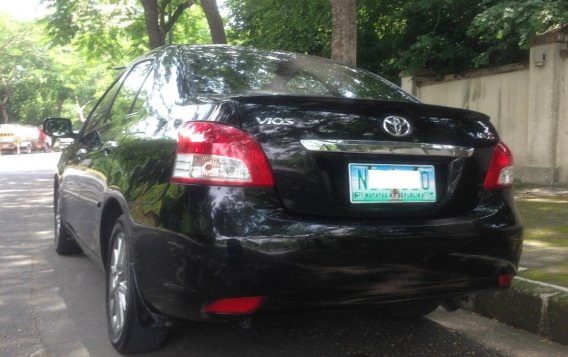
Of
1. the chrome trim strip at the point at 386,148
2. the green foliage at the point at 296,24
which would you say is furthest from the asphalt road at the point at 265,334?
the green foliage at the point at 296,24

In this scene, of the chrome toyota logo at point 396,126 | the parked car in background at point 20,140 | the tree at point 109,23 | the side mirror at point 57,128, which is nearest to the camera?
the chrome toyota logo at point 396,126

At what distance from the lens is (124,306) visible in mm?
3156

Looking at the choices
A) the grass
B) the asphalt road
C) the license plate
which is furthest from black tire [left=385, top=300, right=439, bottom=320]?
the license plate

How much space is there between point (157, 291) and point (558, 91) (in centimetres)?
776

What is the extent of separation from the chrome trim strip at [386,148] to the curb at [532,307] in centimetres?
92

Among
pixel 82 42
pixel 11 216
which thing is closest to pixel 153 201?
pixel 11 216

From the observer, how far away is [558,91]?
875cm

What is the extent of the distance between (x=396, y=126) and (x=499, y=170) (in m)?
0.63

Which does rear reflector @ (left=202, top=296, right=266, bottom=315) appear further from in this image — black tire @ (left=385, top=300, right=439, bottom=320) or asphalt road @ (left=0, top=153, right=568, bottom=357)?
black tire @ (left=385, top=300, right=439, bottom=320)

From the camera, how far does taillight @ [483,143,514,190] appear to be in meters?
2.96

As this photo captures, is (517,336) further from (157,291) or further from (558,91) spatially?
(558,91)

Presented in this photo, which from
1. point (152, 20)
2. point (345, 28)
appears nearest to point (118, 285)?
point (345, 28)

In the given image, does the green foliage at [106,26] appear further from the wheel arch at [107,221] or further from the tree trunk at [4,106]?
the tree trunk at [4,106]

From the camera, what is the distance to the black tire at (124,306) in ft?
9.85
